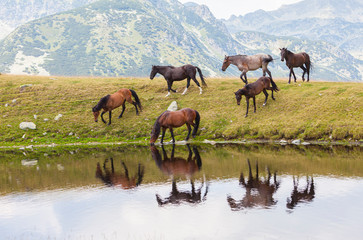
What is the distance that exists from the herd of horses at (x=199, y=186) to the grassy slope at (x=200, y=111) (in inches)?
434

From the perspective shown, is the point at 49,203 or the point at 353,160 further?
the point at 353,160

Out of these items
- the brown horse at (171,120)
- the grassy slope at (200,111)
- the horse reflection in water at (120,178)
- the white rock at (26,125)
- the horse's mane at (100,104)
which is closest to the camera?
the horse reflection in water at (120,178)

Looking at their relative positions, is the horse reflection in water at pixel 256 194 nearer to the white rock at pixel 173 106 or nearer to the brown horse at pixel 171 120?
the brown horse at pixel 171 120

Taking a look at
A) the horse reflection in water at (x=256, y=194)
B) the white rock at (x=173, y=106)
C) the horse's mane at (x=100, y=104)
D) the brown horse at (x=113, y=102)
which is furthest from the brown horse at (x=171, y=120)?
the horse reflection in water at (x=256, y=194)

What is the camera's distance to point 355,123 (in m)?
30.7

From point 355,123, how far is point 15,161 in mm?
27432

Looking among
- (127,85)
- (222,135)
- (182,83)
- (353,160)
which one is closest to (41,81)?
(127,85)

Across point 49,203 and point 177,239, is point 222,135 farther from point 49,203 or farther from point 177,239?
point 177,239

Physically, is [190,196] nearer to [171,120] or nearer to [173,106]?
[171,120]

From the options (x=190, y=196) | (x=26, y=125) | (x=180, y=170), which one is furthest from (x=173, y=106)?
(x=190, y=196)

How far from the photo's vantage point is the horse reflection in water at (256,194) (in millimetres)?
14508

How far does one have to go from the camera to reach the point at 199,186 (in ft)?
58.4

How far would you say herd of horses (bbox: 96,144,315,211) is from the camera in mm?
14943

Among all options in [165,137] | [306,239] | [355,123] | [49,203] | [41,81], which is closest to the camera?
[306,239]
